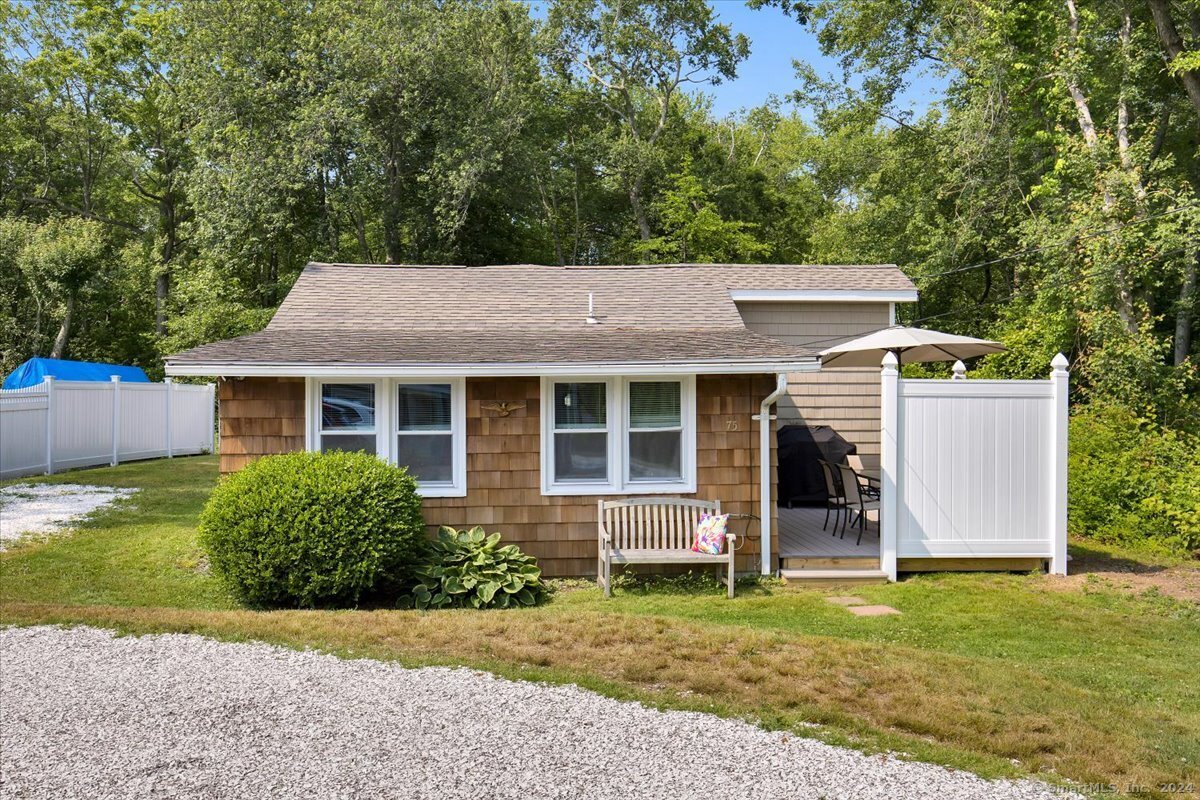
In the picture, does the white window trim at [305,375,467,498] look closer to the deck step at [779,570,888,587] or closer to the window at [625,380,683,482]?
the window at [625,380,683,482]

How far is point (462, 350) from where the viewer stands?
8.61 m

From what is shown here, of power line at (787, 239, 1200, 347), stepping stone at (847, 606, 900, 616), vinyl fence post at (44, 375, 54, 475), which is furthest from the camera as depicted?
vinyl fence post at (44, 375, 54, 475)

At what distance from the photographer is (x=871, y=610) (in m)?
7.23

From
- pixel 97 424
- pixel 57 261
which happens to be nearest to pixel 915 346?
pixel 97 424

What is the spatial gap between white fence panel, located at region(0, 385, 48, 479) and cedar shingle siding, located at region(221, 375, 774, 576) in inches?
342

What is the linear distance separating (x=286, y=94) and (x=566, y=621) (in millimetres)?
20560

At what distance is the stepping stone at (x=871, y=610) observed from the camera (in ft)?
23.3

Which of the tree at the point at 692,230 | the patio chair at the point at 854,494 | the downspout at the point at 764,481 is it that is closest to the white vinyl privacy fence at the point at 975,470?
the patio chair at the point at 854,494

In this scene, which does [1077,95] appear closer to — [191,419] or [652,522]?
Result: [652,522]

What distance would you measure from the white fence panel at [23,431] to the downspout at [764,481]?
12.9 metres

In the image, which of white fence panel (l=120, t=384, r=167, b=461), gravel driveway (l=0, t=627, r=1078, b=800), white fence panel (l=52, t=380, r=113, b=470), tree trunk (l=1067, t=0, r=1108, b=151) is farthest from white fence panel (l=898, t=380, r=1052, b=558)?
white fence panel (l=120, t=384, r=167, b=461)

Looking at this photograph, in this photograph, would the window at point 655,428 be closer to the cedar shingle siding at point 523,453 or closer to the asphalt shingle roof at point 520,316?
the cedar shingle siding at point 523,453

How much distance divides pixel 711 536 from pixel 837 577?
4.84 ft

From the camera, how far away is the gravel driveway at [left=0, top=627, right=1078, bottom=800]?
3.75 metres
